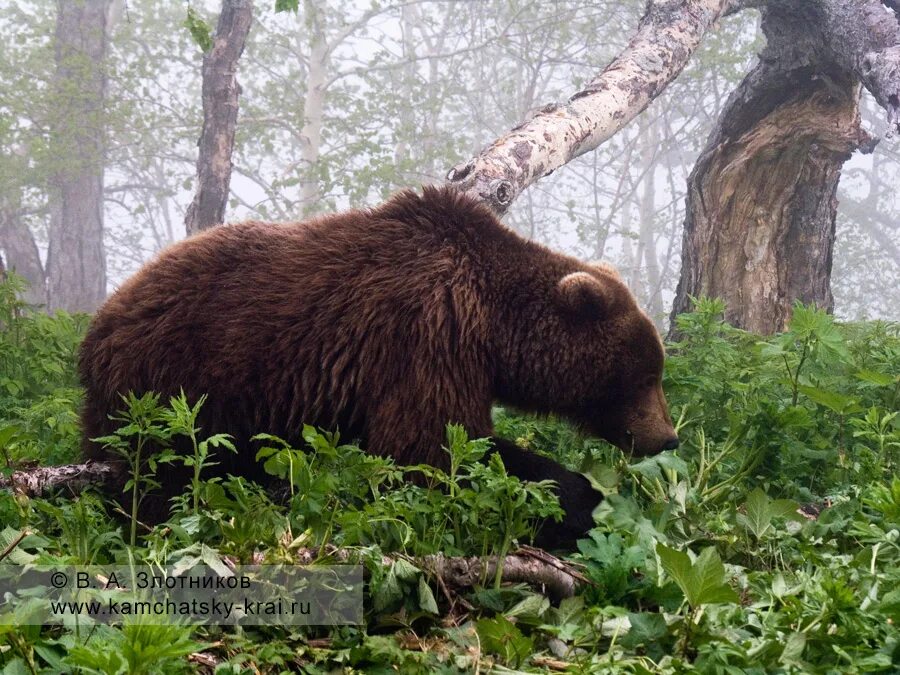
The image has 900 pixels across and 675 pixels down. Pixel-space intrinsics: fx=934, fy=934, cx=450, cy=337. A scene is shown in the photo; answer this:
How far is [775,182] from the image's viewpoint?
7.17 metres

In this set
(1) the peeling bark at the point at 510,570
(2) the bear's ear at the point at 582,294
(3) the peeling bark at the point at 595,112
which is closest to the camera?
(1) the peeling bark at the point at 510,570

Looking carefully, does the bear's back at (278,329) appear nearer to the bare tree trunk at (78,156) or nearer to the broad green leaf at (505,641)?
the broad green leaf at (505,641)

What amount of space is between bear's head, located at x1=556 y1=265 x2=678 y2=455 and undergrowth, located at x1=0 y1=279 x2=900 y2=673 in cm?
29

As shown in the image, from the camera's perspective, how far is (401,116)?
77.4 feet

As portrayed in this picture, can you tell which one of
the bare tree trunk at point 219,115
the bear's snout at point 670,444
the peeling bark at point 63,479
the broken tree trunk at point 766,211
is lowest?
the peeling bark at point 63,479

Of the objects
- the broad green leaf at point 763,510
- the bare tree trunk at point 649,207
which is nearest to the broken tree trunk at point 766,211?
the broad green leaf at point 763,510

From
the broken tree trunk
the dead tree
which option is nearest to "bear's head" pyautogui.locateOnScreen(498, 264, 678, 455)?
the dead tree

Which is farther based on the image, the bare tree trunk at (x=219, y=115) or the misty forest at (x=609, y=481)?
the bare tree trunk at (x=219, y=115)

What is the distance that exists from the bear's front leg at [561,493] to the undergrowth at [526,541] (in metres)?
0.08

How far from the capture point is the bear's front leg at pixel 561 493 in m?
3.40

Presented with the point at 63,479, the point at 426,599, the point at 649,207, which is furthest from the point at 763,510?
the point at 649,207

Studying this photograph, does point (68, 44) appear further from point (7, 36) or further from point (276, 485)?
point (276, 485)

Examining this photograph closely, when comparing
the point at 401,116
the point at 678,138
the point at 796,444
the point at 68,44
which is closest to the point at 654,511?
the point at 796,444

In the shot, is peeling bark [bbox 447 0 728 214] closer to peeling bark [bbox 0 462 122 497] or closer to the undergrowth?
the undergrowth
